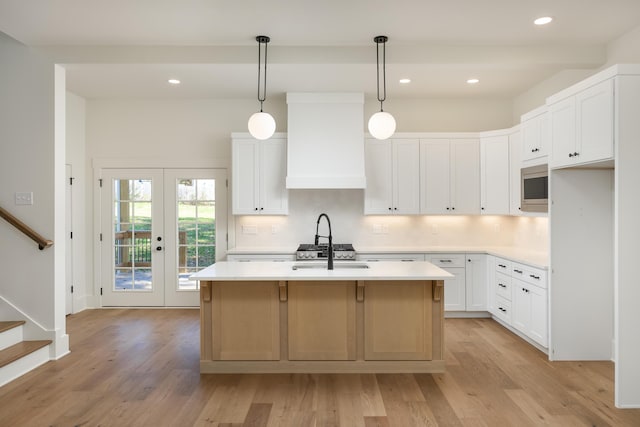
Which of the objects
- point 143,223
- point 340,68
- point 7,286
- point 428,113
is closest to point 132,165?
point 143,223

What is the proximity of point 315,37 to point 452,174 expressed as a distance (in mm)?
2708

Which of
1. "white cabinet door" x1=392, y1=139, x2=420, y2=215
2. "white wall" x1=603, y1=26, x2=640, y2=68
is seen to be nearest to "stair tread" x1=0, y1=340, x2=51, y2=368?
"white cabinet door" x1=392, y1=139, x2=420, y2=215

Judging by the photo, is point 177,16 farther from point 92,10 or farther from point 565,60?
point 565,60

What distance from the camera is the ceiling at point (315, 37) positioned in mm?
3236

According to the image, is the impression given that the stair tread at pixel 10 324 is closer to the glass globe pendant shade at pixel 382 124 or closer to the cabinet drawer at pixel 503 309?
the glass globe pendant shade at pixel 382 124

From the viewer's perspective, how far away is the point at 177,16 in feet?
11.1

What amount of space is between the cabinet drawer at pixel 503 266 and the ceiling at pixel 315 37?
2.10 metres

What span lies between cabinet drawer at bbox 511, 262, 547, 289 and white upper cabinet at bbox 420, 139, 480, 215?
118 cm

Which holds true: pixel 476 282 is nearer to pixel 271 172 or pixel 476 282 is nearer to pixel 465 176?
pixel 465 176

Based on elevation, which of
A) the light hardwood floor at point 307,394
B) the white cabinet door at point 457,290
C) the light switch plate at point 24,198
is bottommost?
the light hardwood floor at point 307,394

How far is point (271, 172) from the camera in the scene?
215 inches

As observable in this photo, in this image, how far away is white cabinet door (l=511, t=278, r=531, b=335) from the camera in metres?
4.26

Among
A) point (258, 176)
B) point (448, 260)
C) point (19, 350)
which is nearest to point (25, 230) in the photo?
point (19, 350)

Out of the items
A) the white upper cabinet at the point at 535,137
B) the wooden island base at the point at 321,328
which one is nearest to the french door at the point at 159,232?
the wooden island base at the point at 321,328
